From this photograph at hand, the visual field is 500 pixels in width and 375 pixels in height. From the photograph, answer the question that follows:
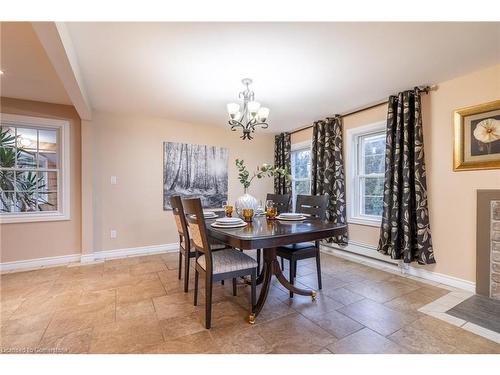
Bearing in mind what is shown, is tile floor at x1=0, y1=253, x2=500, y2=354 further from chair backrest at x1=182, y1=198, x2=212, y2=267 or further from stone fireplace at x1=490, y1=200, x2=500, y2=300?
chair backrest at x1=182, y1=198, x2=212, y2=267

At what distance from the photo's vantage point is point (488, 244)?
232cm

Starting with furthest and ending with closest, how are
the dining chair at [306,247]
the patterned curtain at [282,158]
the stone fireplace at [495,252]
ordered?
the patterned curtain at [282,158], the dining chair at [306,247], the stone fireplace at [495,252]

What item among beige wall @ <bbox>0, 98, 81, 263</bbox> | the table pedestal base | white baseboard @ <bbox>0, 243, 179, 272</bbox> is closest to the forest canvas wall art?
white baseboard @ <bbox>0, 243, 179, 272</bbox>

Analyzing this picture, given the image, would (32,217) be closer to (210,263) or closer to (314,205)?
(210,263)

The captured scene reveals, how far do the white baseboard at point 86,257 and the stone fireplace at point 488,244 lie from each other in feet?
13.2

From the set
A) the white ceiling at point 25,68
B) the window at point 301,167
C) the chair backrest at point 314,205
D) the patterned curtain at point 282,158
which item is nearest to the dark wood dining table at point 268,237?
the chair backrest at point 314,205

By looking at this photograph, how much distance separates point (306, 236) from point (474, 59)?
Answer: 228 cm

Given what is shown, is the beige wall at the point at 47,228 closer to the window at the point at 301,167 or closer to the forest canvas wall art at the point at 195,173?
the forest canvas wall art at the point at 195,173

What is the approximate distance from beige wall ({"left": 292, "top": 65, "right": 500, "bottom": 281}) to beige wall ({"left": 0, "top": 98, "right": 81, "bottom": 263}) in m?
4.68

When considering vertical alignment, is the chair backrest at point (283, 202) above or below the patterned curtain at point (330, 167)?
below

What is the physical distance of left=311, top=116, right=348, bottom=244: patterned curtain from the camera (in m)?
3.69

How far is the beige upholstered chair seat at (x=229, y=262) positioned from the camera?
74.9 inches

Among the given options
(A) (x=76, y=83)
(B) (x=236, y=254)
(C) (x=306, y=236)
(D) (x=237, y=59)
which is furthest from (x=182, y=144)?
(C) (x=306, y=236)
